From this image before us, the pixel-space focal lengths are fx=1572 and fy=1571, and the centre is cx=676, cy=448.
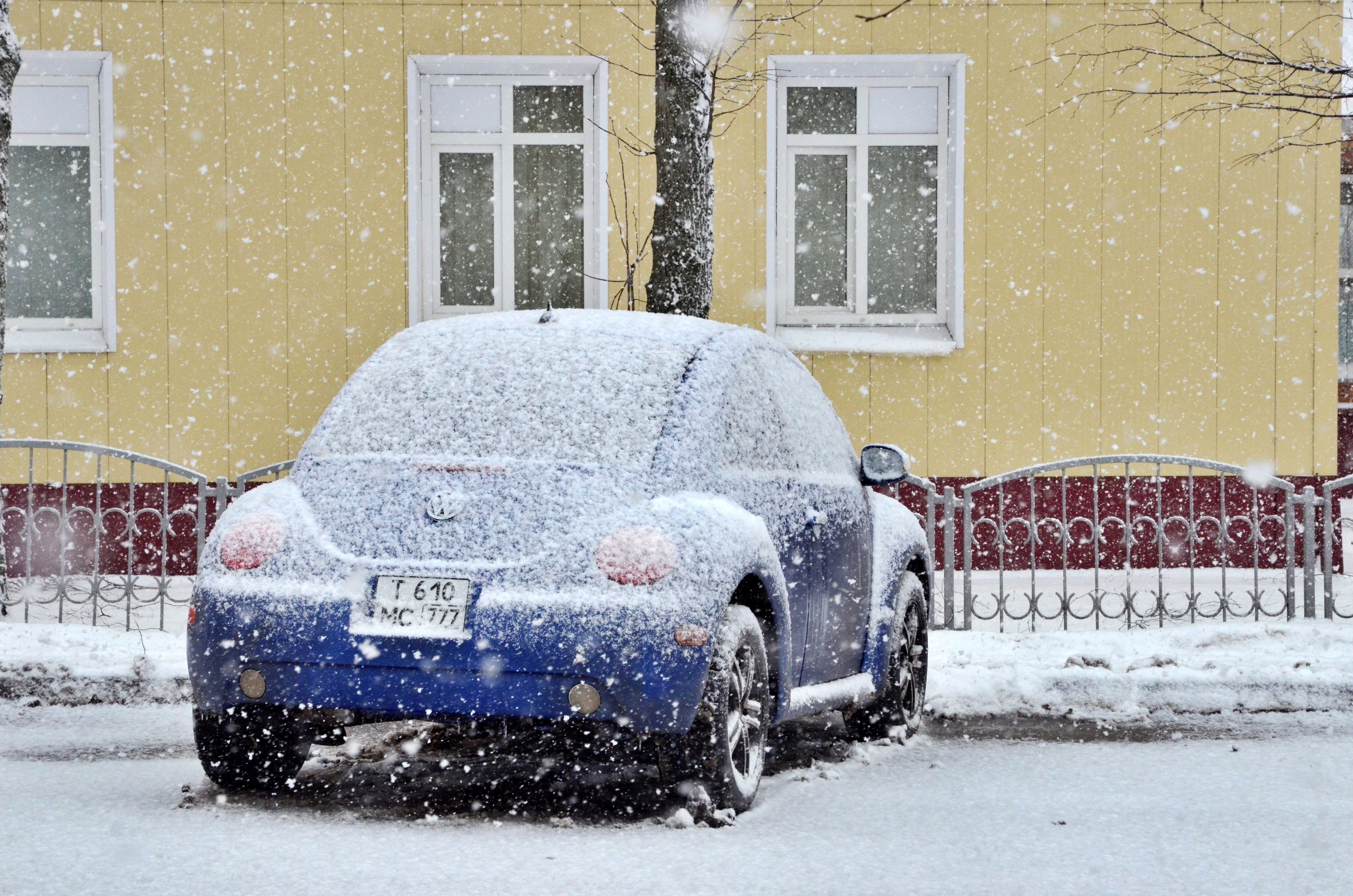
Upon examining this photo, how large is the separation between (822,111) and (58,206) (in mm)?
6395

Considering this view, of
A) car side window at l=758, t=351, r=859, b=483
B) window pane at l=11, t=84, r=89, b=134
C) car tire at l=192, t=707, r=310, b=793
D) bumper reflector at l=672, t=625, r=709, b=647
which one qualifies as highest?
window pane at l=11, t=84, r=89, b=134

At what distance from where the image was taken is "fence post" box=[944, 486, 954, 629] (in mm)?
9734

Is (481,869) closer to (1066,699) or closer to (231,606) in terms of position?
(231,606)

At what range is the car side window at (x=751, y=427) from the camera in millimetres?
5301

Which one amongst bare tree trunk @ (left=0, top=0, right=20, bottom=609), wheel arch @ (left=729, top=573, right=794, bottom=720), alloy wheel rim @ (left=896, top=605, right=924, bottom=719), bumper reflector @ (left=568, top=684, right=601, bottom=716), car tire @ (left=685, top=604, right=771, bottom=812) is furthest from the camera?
bare tree trunk @ (left=0, top=0, right=20, bottom=609)

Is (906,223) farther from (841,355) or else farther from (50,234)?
(50,234)

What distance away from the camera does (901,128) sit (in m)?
13.1

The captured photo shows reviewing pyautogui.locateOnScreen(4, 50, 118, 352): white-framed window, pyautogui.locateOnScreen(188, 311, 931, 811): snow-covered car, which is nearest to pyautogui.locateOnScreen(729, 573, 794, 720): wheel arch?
pyautogui.locateOnScreen(188, 311, 931, 811): snow-covered car

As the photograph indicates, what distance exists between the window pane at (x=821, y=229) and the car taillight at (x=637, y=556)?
8630mm

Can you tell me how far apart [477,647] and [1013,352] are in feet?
28.7

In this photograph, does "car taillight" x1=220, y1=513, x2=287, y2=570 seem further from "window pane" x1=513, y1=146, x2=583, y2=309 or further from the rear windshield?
"window pane" x1=513, y1=146, x2=583, y2=309

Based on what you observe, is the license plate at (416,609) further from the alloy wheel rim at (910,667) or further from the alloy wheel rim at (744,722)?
the alloy wheel rim at (910,667)

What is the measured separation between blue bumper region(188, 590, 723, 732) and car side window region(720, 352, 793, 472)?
2.34ft

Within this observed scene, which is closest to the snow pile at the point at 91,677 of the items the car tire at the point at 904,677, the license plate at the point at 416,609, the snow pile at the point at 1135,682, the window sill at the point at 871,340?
the license plate at the point at 416,609
